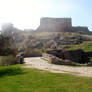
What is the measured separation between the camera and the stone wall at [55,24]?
419 feet

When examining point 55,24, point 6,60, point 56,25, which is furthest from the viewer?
point 55,24

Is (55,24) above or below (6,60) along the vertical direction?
above

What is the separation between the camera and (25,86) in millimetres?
7012

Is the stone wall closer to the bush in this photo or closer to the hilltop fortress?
the hilltop fortress

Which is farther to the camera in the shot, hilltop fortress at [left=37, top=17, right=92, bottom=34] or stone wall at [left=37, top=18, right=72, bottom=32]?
stone wall at [left=37, top=18, right=72, bottom=32]

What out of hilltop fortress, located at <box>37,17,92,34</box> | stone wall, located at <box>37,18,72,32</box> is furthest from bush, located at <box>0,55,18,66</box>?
stone wall, located at <box>37,18,72,32</box>

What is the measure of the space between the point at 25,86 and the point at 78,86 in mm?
2144

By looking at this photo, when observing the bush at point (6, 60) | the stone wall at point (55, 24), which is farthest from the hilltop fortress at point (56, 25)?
the bush at point (6, 60)

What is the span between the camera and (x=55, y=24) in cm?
13162

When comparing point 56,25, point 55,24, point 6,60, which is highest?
point 55,24

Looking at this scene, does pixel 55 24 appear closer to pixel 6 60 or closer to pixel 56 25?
pixel 56 25

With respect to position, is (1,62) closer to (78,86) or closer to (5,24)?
(5,24)

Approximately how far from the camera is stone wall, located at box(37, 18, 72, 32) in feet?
419

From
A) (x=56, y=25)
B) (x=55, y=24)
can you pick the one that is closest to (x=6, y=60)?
(x=56, y=25)
